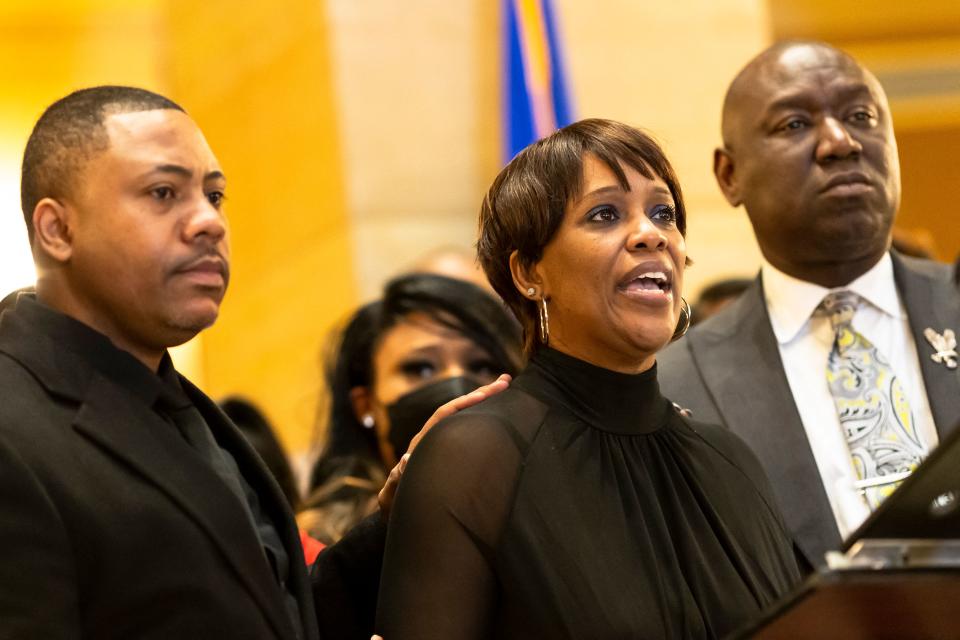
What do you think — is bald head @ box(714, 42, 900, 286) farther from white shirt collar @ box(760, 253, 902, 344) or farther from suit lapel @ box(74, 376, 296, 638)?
suit lapel @ box(74, 376, 296, 638)

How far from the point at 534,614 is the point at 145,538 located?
67 centimetres

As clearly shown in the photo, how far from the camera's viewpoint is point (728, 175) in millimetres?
4219

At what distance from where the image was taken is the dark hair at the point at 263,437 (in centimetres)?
508

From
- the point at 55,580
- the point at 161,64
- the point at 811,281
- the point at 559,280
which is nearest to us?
the point at 55,580

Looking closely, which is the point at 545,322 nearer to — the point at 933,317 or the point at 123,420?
the point at 123,420

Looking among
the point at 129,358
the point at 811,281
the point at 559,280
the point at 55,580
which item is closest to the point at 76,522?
the point at 55,580

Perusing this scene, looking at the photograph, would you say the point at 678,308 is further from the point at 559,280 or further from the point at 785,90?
the point at 785,90

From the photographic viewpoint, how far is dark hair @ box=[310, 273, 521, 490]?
4660mm

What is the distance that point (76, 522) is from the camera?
2449mm

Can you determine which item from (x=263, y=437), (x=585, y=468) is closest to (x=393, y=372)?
(x=263, y=437)

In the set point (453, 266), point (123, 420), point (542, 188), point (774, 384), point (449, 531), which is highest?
point (542, 188)

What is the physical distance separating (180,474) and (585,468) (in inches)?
29.0

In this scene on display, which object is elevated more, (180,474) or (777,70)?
(777,70)

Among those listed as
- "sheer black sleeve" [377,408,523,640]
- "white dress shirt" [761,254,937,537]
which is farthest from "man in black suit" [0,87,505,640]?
"white dress shirt" [761,254,937,537]
